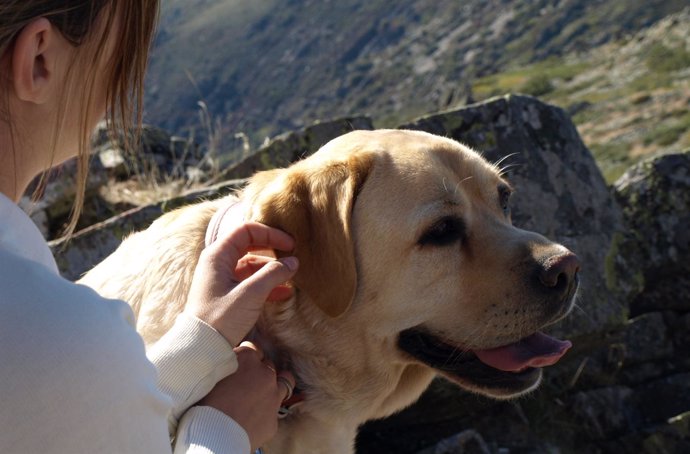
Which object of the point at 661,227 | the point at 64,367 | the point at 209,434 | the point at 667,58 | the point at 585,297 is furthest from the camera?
the point at 667,58

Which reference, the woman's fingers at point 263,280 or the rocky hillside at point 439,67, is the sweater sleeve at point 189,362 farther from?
the rocky hillside at point 439,67

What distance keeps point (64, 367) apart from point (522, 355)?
2167mm

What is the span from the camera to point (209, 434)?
226 centimetres

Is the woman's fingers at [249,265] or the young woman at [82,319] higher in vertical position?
the young woman at [82,319]

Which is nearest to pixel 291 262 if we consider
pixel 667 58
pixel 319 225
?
pixel 319 225

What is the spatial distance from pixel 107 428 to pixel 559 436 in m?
4.08

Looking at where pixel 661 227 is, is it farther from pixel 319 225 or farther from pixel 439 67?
pixel 439 67

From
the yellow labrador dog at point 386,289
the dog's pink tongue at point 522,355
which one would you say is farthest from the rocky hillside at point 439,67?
the dog's pink tongue at point 522,355

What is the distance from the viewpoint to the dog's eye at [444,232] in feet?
10.5

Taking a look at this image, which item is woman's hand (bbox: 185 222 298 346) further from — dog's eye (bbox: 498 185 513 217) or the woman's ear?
dog's eye (bbox: 498 185 513 217)

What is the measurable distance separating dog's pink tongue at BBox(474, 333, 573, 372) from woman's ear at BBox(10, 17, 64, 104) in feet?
6.64

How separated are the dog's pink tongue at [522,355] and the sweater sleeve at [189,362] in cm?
121

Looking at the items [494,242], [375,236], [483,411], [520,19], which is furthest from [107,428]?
[520,19]

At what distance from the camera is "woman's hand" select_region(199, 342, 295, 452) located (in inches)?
97.5
